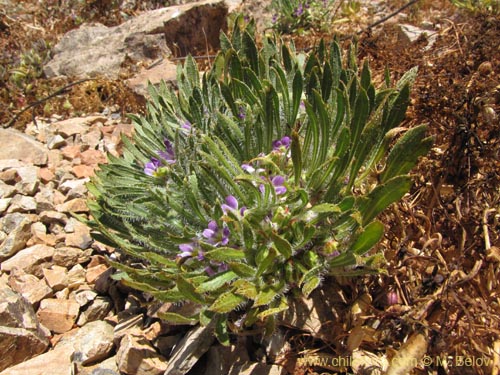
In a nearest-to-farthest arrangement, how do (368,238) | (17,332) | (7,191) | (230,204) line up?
(368,238) < (230,204) < (17,332) < (7,191)

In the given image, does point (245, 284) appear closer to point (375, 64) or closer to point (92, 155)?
point (375, 64)

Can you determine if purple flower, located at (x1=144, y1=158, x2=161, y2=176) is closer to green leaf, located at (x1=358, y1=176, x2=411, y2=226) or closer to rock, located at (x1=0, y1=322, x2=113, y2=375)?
rock, located at (x1=0, y1=322, x2=113, y2=375)

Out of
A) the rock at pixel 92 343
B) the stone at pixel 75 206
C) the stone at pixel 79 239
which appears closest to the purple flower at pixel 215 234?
the rock at pixel 92 343

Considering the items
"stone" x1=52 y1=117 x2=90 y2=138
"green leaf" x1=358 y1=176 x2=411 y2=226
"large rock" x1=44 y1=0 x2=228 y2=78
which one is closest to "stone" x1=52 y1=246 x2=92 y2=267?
"stone" x1=52 y1=117 x2=90 y2=138

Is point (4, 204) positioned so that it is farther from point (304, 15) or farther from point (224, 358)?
point (304, 15)

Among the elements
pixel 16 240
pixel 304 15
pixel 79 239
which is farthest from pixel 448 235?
pixel 304 15

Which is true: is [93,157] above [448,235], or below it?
above

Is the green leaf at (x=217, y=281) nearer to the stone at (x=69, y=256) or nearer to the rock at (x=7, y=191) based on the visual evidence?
the stone at (x=69, y=256)

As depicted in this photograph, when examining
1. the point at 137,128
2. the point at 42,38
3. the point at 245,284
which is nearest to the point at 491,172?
the point at 245,284
